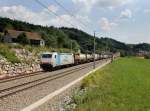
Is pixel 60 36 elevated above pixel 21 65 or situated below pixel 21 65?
above

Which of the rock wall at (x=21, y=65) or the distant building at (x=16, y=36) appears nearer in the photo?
the rock wall at (x=21, y=65)

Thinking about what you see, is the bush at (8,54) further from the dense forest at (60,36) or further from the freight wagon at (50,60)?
the dense forest at (60,36)

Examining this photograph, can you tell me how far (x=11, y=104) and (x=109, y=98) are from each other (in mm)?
4639

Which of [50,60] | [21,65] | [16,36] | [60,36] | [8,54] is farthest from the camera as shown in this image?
[60,36]

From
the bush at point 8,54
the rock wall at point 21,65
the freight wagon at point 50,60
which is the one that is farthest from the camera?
the freight wagon at point 50,60

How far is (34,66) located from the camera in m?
43.7

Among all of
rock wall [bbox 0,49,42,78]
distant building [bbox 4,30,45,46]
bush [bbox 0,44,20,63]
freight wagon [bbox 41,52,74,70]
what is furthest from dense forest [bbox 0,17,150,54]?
bush [bbox 0,44,20,63]

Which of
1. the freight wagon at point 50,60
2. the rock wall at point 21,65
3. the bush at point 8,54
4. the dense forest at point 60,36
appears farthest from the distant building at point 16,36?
the bush at point 8,54

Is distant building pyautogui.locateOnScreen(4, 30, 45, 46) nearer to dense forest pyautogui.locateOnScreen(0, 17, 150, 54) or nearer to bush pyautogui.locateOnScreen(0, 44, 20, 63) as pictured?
dense forest pyautogui.locateOnScreen(0, 17, 150, 54)

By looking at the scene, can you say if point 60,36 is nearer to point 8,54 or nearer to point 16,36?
point 16,36

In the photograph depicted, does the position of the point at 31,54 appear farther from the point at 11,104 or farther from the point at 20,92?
the point at 11,104

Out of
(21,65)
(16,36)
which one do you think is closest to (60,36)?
(16,36)

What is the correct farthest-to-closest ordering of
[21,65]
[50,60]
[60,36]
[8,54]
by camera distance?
[60,36], [50,60], [21,65], [8,54]

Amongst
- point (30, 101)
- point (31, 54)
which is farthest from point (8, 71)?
point (30, 101)
